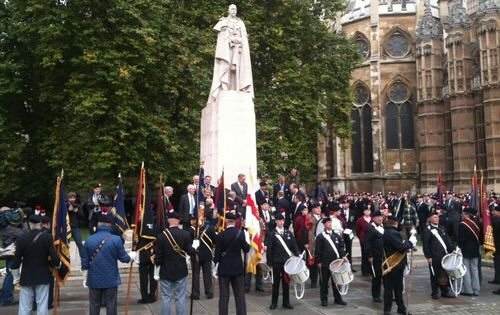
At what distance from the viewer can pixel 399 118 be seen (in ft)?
149

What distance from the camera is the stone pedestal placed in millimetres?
14031

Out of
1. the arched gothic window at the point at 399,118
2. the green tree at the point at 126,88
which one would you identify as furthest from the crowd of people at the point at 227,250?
the arched gothic window at the point at 399,118

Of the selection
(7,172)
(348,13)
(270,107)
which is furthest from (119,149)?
(348,13)

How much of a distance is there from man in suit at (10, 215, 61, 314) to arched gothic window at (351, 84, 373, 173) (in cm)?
3968

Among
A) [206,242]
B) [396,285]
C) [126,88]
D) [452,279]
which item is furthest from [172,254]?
[126,88]

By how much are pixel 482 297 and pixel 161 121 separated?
48.9 ft

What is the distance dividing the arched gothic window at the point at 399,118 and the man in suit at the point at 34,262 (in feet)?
130

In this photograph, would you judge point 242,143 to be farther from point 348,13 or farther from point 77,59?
point 348,13

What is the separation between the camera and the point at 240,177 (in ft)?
42.5

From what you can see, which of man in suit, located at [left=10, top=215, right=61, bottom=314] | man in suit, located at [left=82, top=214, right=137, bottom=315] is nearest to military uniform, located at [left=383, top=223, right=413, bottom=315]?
man in suit, located at [left=82, top=214, right=137, bottom=315]

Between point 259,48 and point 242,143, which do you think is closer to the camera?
point 242,143

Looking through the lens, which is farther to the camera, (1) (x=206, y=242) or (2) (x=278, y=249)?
(1) (x=206, y=242)

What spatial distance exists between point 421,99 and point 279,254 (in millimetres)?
35505

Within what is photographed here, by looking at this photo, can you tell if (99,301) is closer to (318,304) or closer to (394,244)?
(318,304)
